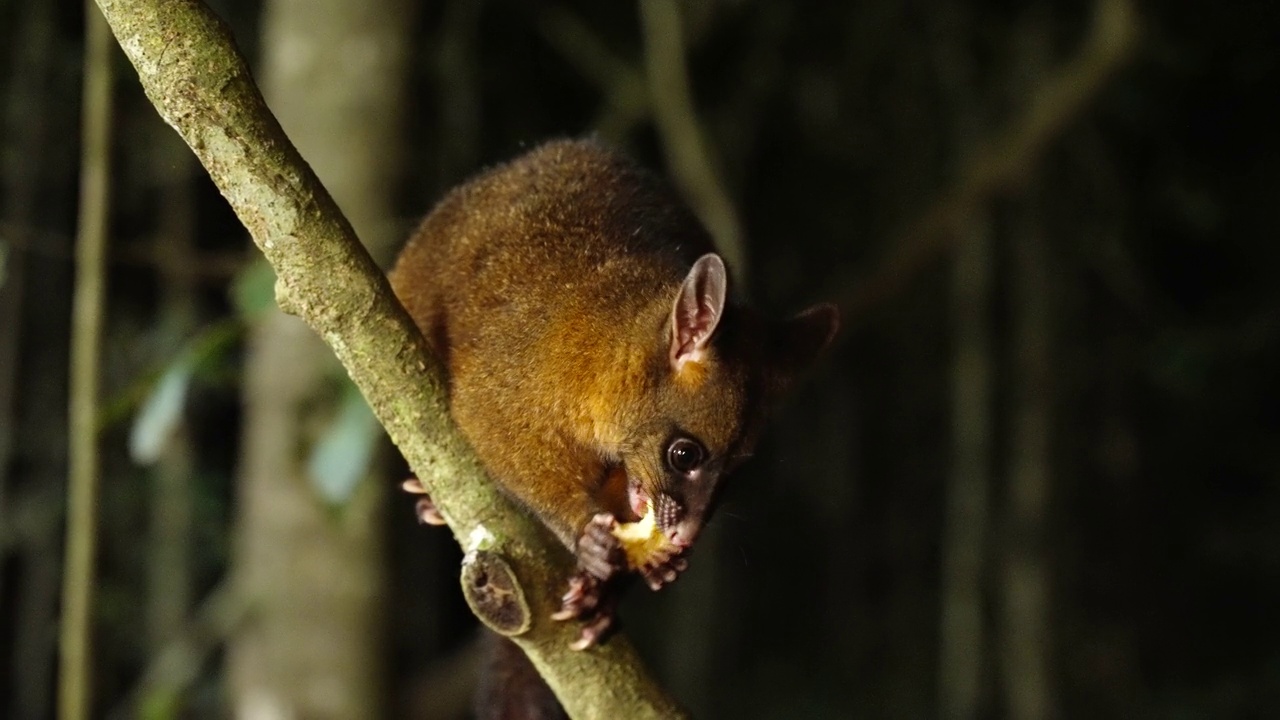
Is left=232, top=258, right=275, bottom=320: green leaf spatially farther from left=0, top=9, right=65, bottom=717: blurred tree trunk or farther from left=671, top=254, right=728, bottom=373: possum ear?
left=0, top=9, right=65, bottom=717: blurred tree trunk

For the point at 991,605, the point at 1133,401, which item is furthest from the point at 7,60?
the point at 1133,401

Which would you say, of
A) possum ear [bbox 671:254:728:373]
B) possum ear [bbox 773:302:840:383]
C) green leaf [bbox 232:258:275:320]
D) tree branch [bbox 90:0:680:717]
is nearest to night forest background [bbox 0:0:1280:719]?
green leaf [bbox 232:258:275:320]

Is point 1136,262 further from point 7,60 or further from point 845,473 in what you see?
point 7,60

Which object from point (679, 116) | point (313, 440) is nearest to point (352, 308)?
point (313, 440)

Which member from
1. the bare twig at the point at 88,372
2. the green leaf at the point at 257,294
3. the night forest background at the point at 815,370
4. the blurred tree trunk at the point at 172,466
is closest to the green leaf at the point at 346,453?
the night forest background at the point at 815,370

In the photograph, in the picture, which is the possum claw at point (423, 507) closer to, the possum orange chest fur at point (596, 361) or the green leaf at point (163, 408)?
the possum orange chest fur at point (596, 361)

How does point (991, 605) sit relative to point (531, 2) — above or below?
below
